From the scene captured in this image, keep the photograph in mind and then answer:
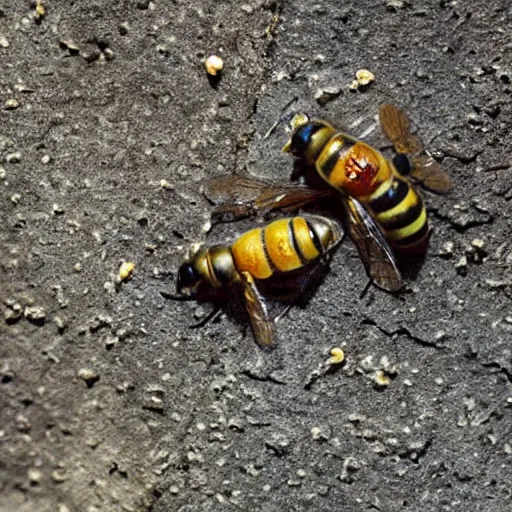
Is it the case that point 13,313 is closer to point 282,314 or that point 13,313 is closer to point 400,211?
point 282,314

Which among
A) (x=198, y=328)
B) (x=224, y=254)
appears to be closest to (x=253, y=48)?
(x=224, y=254)

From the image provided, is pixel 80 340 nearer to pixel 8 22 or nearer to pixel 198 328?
pixel 198 328

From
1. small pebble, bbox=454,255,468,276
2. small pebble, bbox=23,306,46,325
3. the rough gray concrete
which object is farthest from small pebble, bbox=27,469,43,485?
small pebble, bbox=454,255,468,276

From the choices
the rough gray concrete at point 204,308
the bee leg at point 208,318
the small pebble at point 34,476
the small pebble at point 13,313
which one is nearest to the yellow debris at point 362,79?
the rough gray concrete at point 204,308

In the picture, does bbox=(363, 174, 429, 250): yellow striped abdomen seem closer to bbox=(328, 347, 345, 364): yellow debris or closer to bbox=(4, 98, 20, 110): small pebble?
bbox=(328, 347, 345, 364): yellow debris

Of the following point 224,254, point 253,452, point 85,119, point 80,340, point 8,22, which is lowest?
point 253,452
